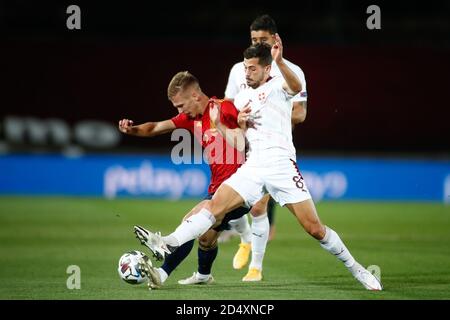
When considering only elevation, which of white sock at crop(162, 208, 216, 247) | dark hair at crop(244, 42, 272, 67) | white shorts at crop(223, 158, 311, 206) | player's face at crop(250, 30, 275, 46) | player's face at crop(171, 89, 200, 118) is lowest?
white sock at crop(162, 208, 216, 247)

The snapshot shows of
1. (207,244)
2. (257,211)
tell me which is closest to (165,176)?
(257,211)

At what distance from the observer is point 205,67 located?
20.5 metres

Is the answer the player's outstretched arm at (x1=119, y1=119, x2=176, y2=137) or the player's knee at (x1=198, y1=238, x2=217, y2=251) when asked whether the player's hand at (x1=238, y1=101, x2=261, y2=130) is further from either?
the player's knee at (x1=198, y1=238, x2=217, y2=251)

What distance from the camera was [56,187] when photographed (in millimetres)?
19484

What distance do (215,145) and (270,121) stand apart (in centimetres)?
56

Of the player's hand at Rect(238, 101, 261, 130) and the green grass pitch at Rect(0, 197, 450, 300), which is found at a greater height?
the player's hand at Rect(238, 101, 261, 130)

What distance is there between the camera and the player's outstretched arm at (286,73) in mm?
7477

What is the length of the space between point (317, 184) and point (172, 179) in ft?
10.1

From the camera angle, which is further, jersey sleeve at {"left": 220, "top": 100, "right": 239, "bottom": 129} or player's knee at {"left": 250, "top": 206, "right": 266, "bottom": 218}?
player's knee at {"left": 250, "top": 206, "right": 266, "bottom": 218}

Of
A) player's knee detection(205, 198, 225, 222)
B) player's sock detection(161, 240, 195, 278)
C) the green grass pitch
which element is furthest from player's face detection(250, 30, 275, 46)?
the green grass pitch

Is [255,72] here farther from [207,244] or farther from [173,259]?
[173,259]

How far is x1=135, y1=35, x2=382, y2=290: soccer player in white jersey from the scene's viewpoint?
7.81 m

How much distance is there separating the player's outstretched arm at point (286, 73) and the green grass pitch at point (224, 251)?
1.74m
